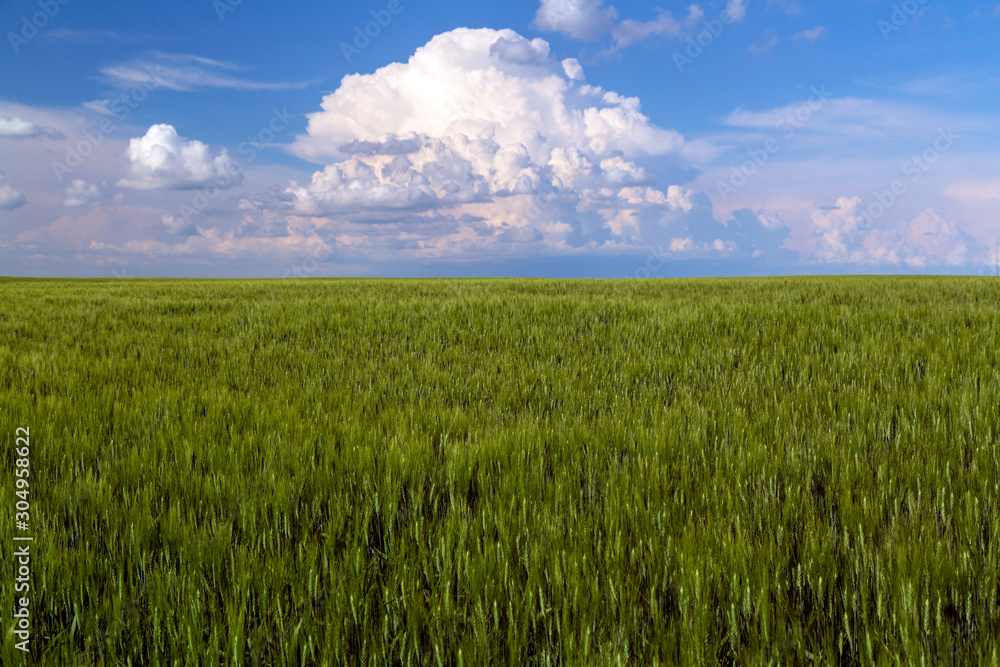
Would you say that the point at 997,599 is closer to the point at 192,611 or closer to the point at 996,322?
the point at 192,611

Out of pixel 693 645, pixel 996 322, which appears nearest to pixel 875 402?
pixel 693 645

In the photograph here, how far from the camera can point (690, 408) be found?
12.3ft

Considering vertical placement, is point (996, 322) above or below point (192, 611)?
above

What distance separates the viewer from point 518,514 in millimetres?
2199

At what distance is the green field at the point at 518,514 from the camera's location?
157cm

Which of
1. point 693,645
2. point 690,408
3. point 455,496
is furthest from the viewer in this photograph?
point 690,408

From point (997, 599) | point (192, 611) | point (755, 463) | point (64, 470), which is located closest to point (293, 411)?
point (64, 470)

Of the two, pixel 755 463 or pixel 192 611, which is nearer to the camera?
pixel 192 611

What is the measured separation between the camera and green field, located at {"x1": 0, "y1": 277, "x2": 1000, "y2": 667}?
1570 mm

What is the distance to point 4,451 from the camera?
314 cm

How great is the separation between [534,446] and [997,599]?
193cm

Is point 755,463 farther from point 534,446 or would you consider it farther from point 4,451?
point 4,451

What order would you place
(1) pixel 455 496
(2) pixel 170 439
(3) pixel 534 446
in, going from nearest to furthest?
(1) pixel 455 496, (3) pixel 534 446, (2) pixel 170 439

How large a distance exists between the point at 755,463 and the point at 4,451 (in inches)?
171
